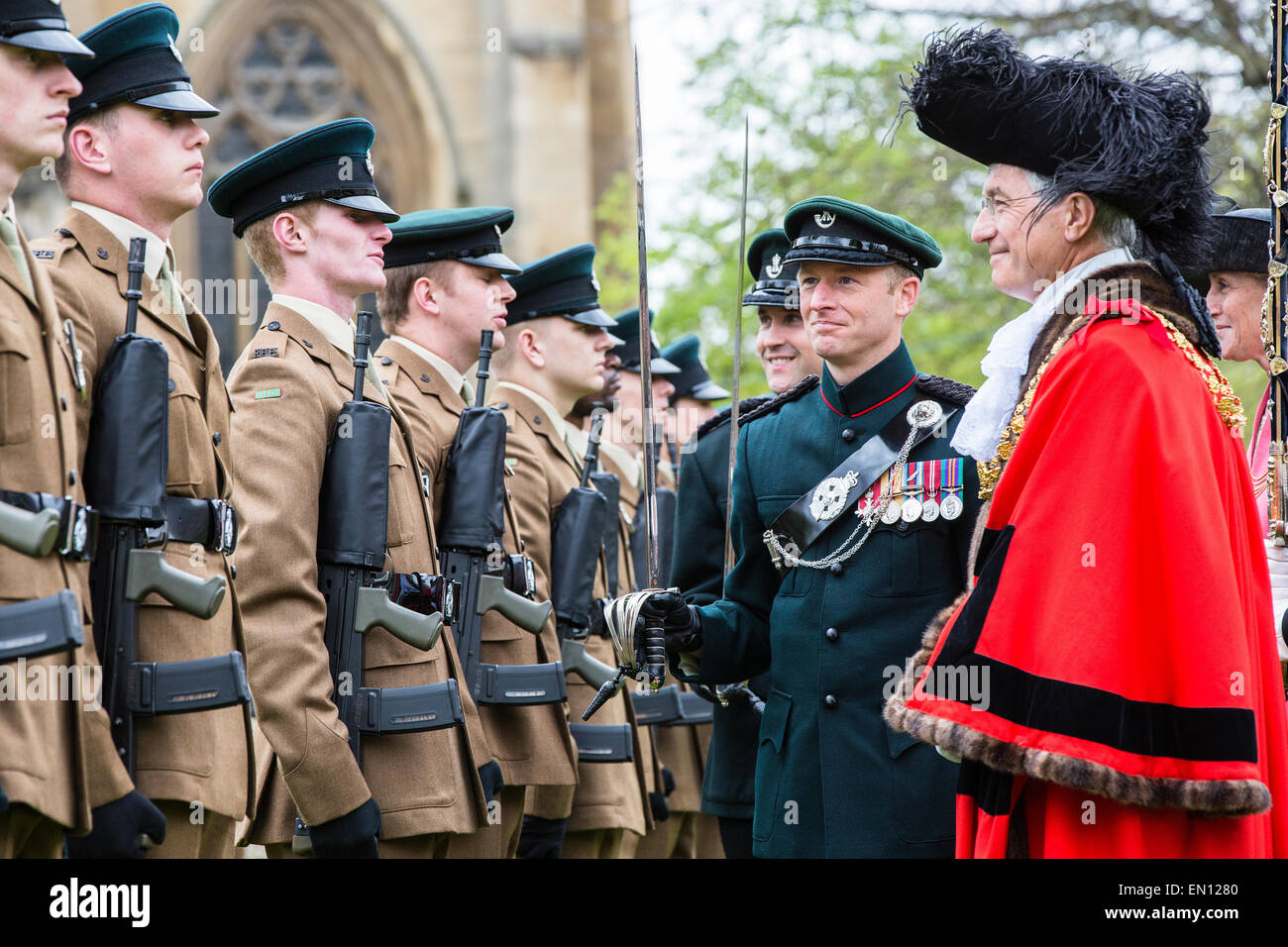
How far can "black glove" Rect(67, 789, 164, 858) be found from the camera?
11.0 feet

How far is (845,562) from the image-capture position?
452cm

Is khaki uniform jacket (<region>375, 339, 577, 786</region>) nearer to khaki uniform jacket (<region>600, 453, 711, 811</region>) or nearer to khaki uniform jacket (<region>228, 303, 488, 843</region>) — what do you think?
khaki uniform jacket (<region>228, 303, 488, 843</region>)

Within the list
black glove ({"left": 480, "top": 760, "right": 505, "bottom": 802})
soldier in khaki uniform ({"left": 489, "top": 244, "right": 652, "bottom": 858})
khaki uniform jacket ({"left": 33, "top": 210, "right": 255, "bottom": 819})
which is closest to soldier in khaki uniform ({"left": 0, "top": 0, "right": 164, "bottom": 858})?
khaki uniform jacket ({"left": 33, "top": 210, "right": 255, "bottom": 819})

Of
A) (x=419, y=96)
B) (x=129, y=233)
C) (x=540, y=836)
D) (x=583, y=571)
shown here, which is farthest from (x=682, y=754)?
(x=419, y=96)

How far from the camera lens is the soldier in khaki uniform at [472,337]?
5605mm

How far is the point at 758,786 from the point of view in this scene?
4648mm

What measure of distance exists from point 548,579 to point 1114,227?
2.81m

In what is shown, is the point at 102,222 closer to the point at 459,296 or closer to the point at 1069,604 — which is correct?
the point at 459,296

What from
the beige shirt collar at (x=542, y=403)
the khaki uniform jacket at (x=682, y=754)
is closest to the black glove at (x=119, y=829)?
the beige shirt collar at (x=542, y=403)

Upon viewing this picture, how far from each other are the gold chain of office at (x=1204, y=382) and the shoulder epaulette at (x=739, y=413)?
1.49 m

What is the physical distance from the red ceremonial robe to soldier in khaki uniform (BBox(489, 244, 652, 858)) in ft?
A: 8.45

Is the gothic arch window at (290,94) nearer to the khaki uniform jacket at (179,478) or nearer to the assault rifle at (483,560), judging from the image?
the assault rifle at (483,560)

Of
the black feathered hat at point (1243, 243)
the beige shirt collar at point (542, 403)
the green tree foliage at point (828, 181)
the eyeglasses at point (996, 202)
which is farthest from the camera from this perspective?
the green tree foliage at point (828, 181)
